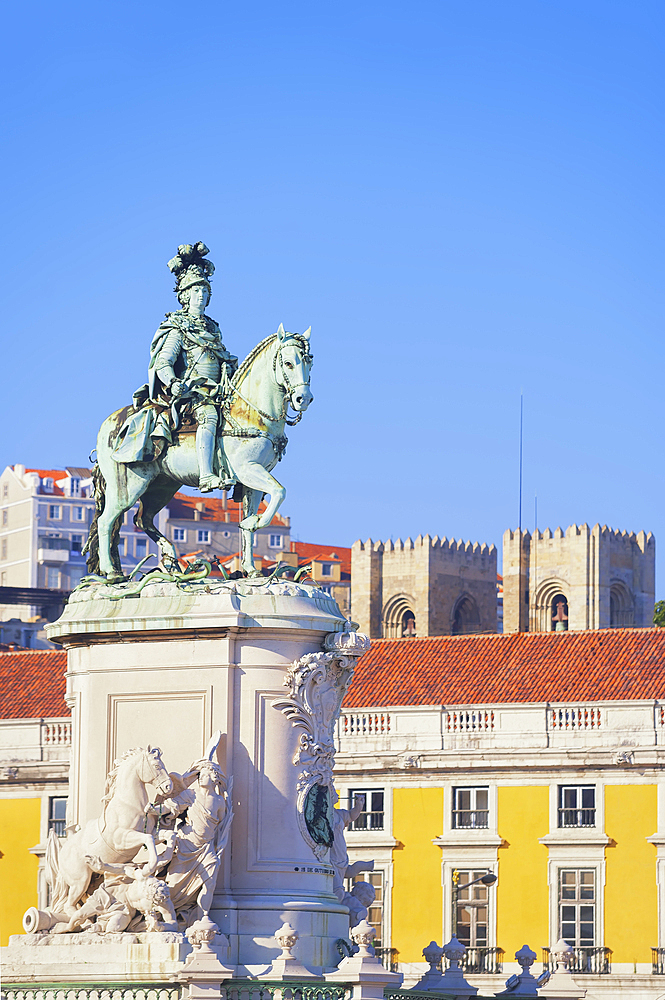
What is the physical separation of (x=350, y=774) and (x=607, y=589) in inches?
2939

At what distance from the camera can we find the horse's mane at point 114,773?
20.1 meters

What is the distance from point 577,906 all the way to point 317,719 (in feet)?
87.6

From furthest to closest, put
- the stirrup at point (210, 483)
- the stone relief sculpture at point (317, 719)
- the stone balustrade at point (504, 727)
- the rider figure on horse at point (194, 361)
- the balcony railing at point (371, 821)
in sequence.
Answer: the balcony railing at point (371, 821)
the stone balustrade at point (504, 727)
the rider figure on horse at point (194, 361)
the stirrup at point (210, 483)
the stone relief sculpture at point (317, 719)

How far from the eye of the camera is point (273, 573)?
21.3 meters

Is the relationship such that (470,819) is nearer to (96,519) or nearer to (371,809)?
(371,809)

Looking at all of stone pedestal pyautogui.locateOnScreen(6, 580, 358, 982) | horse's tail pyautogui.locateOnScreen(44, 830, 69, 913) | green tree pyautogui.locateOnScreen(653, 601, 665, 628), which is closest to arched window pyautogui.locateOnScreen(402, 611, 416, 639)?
green tree pyautogui.locateOnScreen(653, 601, 665, 628)

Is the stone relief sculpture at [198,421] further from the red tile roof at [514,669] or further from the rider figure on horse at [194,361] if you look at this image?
the red tile roof at [514,669]

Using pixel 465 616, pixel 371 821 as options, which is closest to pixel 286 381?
pixel 371 821

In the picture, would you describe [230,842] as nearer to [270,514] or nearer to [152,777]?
[152,777]

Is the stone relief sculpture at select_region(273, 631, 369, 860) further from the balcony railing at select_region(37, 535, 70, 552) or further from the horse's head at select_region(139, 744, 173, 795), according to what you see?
the balcony railing at select_region(37, 535, 70, 552)

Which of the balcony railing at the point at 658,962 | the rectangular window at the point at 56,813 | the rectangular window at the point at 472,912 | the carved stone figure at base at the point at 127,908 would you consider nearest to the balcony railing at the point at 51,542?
the rectangular window at the point at 56,813

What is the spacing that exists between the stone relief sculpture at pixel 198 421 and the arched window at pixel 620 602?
10048 centimetres

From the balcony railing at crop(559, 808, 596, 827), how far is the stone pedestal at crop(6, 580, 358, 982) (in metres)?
26.3

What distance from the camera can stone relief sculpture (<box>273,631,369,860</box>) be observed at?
20.6 metres
